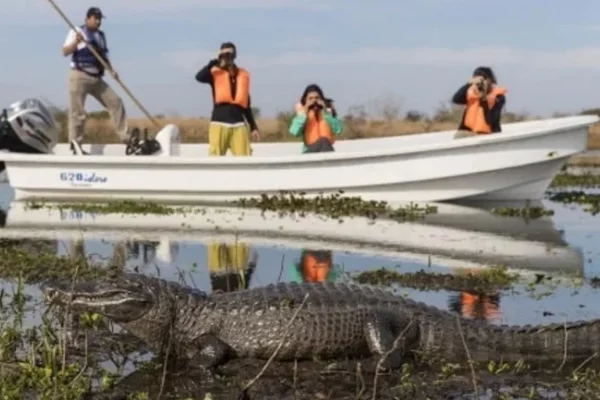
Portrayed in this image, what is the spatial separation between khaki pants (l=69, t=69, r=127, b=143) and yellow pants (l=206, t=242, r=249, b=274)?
22.6 ft

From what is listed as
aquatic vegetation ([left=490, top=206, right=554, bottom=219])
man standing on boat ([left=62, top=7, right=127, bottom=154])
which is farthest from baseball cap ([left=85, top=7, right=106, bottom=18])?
aquatic vegetation ([left=490, top=206, right=554, bottom=219])

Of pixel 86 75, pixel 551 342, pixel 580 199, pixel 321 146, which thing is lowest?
pixel 551 342

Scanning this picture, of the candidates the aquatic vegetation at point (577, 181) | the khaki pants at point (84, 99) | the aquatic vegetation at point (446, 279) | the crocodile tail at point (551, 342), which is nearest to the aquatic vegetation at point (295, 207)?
the khaki pants at point (84, 99)

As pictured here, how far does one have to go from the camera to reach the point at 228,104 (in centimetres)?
1501

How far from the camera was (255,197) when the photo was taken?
1483 centimetres

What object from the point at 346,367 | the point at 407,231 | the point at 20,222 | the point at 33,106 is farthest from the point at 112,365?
the point at 33,106

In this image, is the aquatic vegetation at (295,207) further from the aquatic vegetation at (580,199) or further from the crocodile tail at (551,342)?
the crocodile tail at (551,342)

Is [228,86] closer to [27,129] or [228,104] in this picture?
[228,104]

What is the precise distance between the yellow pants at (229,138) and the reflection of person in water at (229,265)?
532 cm

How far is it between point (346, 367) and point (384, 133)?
97.7ft

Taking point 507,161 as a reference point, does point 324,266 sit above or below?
below

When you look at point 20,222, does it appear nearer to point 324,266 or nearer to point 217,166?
point 217,166

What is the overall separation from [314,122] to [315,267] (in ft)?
22.2

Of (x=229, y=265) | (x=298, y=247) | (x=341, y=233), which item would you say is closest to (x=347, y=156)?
(x=341, y=233)
